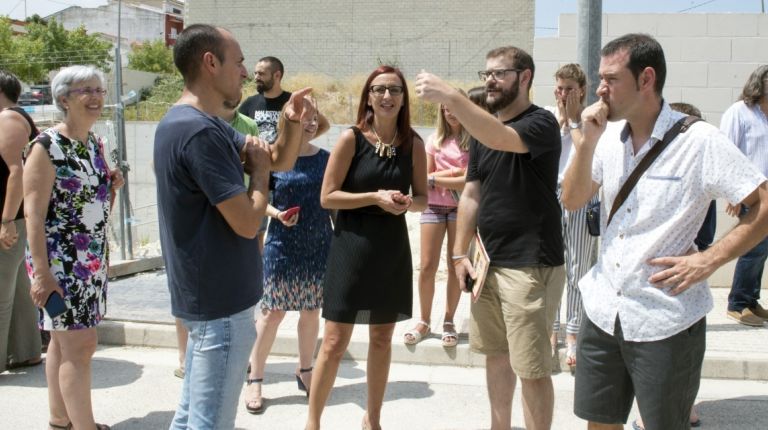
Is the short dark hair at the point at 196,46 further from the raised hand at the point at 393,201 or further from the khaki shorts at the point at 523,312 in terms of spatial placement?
the khaki shorts at the point at 523,312

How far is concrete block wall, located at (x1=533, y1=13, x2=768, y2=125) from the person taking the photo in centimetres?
776

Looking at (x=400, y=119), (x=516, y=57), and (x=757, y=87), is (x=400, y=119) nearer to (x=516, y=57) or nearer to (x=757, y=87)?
(x=516, y=57)

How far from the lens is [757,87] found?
237 inches

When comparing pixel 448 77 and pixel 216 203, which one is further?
pixel 448 77

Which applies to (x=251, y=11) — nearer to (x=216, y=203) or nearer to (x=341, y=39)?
(x=341, y=39)

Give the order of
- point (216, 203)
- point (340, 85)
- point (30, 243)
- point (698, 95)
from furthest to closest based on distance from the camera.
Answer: point (340, 85) → point (698, 95) → point (30, 243) → point (216, 203)

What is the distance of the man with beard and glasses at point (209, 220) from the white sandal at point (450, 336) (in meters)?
2.87

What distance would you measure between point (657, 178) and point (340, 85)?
31.1 m

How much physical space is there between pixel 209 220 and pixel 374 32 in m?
39.0

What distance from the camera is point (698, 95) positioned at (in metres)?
7.92

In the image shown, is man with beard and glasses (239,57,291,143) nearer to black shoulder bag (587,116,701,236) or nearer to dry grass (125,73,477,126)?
black shoulder bag (587,116,701,236)

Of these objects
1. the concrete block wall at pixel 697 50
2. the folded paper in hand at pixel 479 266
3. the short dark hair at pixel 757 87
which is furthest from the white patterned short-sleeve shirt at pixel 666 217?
the concrete block wall at pixel 697 50

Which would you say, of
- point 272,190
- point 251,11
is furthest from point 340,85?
point 272,190

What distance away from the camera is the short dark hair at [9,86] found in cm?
513
